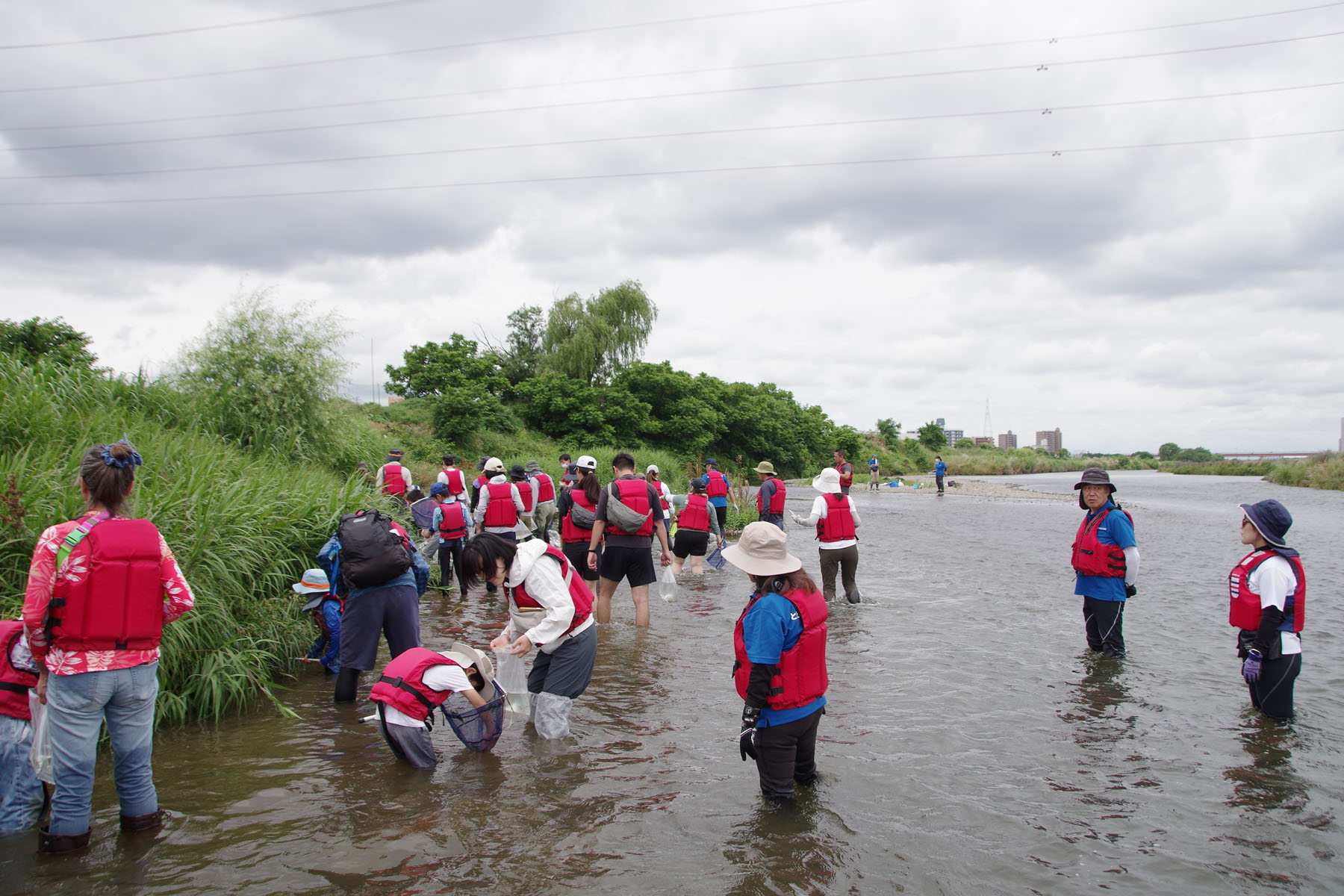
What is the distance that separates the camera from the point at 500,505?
33.1 ft

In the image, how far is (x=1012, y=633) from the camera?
27.9 feet

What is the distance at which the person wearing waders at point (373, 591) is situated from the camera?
532 centimetres

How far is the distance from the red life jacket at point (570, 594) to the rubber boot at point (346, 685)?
162cm

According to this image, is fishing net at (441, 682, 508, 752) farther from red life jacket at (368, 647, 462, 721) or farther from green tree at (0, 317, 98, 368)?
green tree at (0, 317, 98, 368)

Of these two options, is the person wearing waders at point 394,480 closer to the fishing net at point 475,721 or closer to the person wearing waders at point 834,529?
the person wearing waders at point 834,529

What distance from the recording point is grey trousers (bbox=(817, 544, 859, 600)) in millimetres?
9688

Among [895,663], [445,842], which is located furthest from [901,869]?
[895,663]

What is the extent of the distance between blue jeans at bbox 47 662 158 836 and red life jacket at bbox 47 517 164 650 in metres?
0.17

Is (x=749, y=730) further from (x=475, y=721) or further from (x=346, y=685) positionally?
(x=346, y=685)

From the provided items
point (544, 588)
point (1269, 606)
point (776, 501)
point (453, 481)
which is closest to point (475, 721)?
point (544, 588)

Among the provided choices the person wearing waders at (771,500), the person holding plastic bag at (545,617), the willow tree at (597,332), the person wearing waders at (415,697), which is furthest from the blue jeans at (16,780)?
the willow tree at (597,332)

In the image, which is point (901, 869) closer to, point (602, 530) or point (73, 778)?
point (73, 778)

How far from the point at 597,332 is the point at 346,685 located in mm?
34305

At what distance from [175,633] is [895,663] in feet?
20.1
